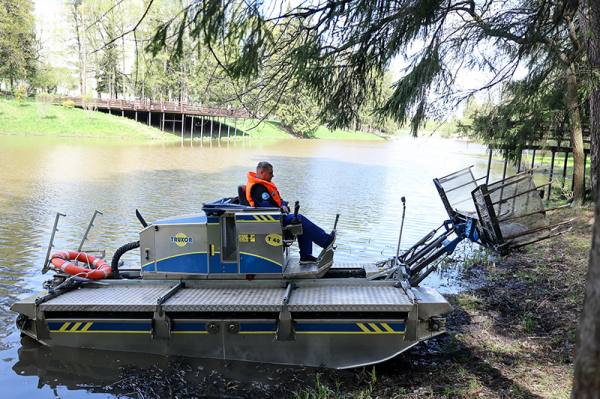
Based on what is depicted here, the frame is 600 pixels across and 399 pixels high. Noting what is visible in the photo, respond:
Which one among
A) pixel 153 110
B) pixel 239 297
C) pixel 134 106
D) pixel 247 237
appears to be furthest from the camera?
pixel 134 106

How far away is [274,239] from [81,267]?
3174 millimetres

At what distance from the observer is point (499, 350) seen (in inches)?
248

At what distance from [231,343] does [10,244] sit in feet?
27.5

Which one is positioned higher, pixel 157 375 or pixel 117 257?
pixel 117 257

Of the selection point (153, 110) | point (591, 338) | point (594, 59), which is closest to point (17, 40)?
point (153, 110)

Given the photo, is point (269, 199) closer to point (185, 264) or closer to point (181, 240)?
point (181, 240)

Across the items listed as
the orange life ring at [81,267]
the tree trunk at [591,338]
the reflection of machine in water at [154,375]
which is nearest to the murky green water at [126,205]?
the reflection of machine in water at [154,375]

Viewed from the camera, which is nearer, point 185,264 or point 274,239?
point 274,239

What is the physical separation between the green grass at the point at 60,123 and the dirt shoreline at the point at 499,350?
45642 millimetres

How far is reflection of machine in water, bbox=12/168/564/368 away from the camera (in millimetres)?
6062

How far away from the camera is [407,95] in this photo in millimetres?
7191

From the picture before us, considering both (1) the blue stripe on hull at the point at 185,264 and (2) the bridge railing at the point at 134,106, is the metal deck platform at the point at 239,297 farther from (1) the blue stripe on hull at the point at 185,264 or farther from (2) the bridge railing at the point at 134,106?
(2) the bridge railing at the point at 134,106

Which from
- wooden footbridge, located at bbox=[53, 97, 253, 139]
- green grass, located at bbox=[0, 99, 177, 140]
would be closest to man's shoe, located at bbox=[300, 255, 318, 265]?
green grass, located at bbox=[0, 99, 177, 140]

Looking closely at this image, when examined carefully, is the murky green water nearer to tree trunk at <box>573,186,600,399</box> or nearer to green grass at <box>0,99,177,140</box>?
tree trunk at <box>573,186,600,399</box>
